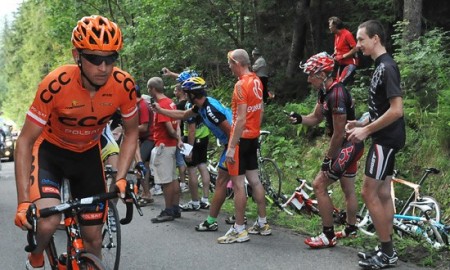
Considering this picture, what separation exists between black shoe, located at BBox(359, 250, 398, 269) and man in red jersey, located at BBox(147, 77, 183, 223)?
12.4ft

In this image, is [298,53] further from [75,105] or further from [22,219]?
[22,219]

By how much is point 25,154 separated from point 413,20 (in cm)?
879

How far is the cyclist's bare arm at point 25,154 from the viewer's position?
3861mm

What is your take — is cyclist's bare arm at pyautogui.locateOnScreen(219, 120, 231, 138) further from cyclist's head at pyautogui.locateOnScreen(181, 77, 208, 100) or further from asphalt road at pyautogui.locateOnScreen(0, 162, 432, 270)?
asphalt road at pyautogui.locateOnScreen(0, 162, 432, 270)

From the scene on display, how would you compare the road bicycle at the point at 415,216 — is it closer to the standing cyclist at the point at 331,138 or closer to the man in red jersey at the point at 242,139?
the standing cyclist at the point at 331,138

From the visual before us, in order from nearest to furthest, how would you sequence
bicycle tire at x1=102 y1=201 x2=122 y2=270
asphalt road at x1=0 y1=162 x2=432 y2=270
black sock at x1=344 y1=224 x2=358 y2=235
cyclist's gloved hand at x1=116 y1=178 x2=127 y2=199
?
cyclist's gloved hand at x1=116 y1=178 x2=127 y2=199 < bicycle tire at x1=102 y1=201 x2=122 y2=270 < asphalt road at x1=0 y1=162 x2=432 y2=270 < black sock at x1=344 y1=224 x2=358 y2=235

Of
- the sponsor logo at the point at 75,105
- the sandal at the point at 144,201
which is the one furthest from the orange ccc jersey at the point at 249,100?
the sandal at the point at 144,201

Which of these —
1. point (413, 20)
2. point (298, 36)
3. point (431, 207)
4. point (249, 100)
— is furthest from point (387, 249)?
point (298, 36)

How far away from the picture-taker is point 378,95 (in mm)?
5332

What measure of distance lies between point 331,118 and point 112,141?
114 inches

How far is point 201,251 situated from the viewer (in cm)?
658

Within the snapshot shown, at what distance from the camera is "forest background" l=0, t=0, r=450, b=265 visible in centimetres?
883

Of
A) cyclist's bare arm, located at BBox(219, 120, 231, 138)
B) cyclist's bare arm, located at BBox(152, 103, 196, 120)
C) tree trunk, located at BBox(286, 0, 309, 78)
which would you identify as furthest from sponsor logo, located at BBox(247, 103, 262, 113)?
tree trunk, located at BBox(286, 0, 309, 78)

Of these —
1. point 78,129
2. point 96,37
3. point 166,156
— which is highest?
point 96,37
